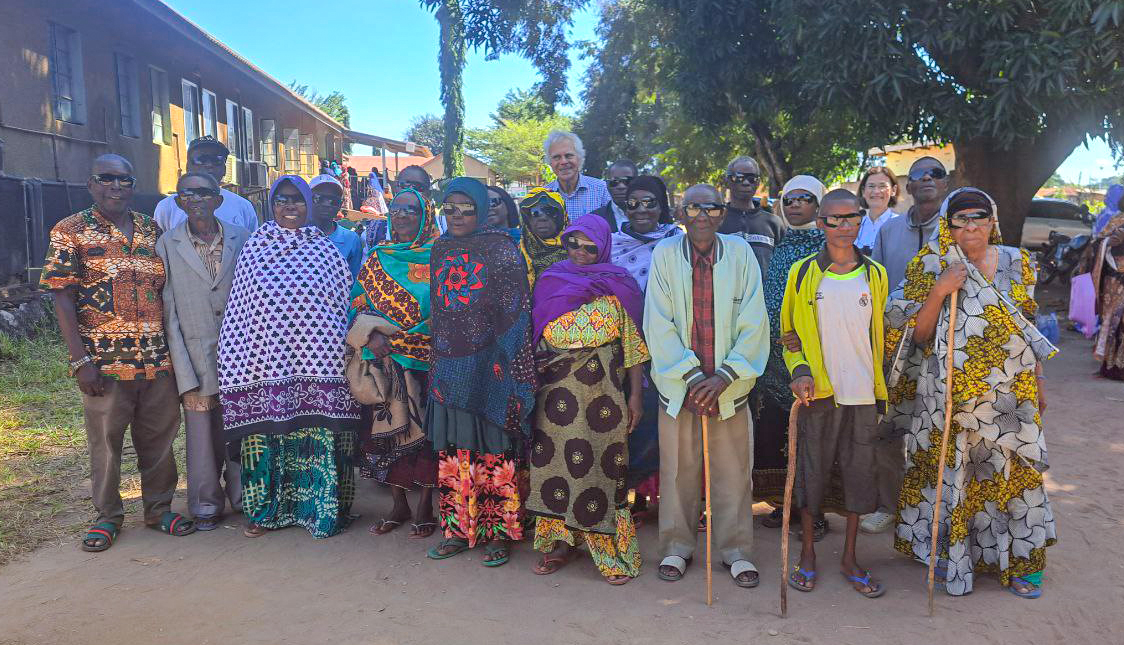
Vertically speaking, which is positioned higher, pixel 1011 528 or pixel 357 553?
pixel 1011 528

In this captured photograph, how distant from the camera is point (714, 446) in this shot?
12.1 feet

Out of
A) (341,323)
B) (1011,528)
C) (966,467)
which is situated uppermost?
(341,323)

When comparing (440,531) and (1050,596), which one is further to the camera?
(440,531)

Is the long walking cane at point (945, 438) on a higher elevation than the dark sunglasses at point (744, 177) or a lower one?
lower

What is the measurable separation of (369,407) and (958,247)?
315 cm

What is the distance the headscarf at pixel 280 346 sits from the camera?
411cm

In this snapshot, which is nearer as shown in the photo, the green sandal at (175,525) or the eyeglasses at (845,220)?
the eyeglasses at (845,220)

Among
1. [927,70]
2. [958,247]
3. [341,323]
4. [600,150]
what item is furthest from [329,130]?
[958,247]

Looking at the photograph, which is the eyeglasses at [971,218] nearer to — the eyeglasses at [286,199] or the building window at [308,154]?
the eyeglasses at [286,199]

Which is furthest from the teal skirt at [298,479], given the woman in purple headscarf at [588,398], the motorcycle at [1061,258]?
the motorcycle at [1061,258]

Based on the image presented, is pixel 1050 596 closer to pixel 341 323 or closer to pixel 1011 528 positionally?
pixel 1011 528

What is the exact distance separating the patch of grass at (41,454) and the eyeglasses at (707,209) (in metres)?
3.75

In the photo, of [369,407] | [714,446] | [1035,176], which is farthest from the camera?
[1035,176]

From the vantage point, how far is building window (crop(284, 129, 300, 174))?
2127 cm
